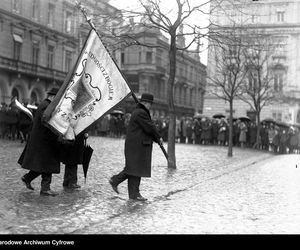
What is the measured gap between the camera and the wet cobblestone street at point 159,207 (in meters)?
6.58

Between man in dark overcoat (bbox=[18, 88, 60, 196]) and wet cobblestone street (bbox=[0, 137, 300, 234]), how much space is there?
0.43 metres

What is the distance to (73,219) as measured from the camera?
276 inches

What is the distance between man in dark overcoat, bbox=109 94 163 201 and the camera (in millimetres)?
8648

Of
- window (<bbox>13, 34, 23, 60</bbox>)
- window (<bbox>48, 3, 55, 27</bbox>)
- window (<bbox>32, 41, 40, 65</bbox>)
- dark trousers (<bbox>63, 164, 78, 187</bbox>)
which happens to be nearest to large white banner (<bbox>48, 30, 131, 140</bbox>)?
dark trousers (<bbox>63, 164, 78, 187</bbox>)

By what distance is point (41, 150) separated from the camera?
8.48m

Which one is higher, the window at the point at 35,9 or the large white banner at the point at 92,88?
the window at the point at 35,9

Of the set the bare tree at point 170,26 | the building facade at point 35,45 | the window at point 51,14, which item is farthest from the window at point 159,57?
the bare tree at point 170,26

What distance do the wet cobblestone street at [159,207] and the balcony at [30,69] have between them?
2804 cm

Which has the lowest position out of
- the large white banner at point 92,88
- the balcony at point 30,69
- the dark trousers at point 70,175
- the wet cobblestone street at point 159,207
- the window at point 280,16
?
the wet cobblestone street at point 159,207

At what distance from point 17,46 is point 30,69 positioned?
2152 millimetres

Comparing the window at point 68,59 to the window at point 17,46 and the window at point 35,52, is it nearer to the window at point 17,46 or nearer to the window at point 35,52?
the window at point 35,52

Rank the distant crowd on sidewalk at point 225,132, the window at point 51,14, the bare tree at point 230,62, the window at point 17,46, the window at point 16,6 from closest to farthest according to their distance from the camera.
Result: 1. the bare tree at point 230,62
2. the distant crowd on sidewalk at point 225,132
3. the window at point 16,6
4. the window at point 17,46
5. the window at point 51,14

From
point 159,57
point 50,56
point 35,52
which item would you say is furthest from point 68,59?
point 159,57

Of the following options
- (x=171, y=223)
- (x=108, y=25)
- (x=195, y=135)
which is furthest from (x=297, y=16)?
(x=171, y=223)
